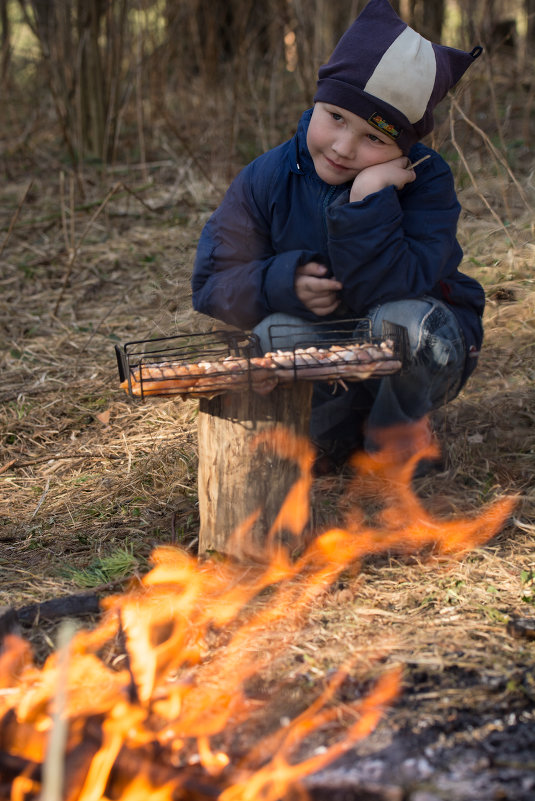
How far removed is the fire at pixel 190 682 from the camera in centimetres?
149

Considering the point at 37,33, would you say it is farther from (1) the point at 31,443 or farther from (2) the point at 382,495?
(2) the point at 382,495

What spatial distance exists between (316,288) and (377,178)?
1.21ft

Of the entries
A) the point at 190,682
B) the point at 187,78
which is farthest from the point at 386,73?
the point at 187,78

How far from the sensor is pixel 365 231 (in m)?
2.37

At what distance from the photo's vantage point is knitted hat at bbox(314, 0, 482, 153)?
227 cm

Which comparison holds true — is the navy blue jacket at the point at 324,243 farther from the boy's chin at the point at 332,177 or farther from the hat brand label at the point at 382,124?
the hat brand label at the point at 382,124

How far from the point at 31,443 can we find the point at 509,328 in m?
2.27

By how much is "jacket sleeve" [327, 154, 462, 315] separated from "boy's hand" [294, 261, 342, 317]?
39 mm

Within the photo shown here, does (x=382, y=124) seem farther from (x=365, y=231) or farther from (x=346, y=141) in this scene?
(x=365, y=231)


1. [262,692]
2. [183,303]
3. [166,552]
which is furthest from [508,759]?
[183,303]

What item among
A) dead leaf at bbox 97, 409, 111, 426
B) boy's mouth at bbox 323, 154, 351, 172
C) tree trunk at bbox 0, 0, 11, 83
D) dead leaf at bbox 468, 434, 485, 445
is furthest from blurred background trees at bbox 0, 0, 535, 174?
boy's mouth at bbox 323, 154, 351, 172

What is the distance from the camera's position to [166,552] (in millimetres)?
2398

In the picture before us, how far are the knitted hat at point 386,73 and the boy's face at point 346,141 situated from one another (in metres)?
0.03

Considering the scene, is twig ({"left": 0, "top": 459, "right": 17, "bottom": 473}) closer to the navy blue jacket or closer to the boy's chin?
the navy blue jacket
